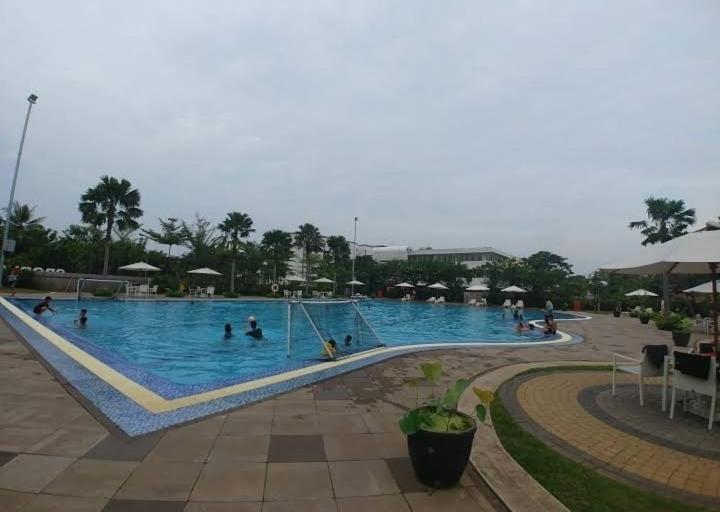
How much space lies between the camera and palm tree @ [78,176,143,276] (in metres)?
28.6

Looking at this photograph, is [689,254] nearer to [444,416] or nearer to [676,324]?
[444,416]

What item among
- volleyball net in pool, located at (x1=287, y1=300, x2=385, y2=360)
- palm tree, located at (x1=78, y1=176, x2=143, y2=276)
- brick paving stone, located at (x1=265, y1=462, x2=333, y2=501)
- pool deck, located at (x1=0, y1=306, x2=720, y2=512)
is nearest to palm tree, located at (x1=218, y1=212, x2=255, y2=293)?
palm tree, located at (x1=78, y1=176, x2=143, y2=276)

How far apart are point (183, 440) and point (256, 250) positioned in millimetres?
35005

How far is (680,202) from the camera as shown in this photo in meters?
26.8

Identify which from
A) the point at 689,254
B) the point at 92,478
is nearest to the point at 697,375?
the point at 689,254

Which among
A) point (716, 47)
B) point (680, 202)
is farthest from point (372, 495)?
point (680, 202)

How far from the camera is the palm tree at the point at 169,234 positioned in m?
35.8

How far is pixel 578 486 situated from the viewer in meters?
3.07

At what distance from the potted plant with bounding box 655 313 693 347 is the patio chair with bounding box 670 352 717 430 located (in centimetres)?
1005

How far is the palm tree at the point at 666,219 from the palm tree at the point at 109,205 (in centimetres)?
3634

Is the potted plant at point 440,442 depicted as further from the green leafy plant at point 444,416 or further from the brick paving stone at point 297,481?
the brick paving stone at point 297,481

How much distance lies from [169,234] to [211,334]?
25.4 metres

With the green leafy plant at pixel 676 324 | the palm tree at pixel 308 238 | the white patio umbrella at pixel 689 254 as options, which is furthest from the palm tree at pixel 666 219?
the palm tree at pixel 308 238

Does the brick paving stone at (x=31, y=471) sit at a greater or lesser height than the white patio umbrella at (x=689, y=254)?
lesser
